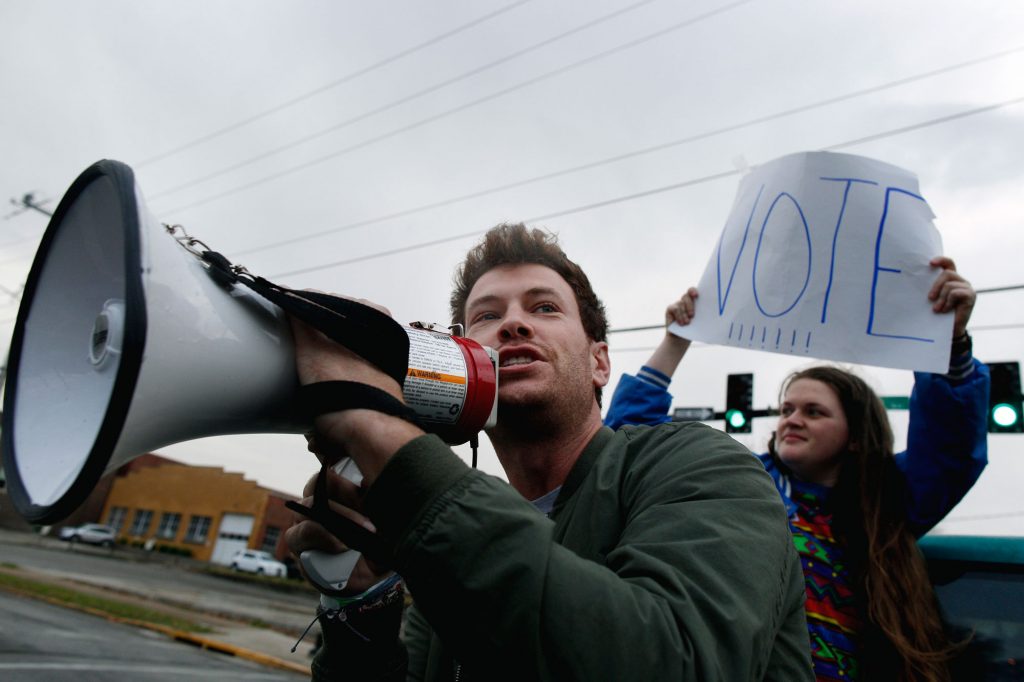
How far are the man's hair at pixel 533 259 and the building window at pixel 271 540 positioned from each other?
3864cm

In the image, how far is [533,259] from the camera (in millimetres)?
1982

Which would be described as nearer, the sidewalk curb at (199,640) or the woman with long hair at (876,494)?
the woman with long hair at (876,494)

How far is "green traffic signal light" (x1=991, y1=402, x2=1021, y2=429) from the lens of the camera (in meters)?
5.77

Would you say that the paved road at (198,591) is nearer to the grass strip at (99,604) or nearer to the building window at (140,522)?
the grass strip at (99,604)

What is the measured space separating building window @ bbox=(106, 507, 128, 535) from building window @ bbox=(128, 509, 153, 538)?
99 centimetres

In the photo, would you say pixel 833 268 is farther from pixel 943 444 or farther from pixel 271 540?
pixel 271 540

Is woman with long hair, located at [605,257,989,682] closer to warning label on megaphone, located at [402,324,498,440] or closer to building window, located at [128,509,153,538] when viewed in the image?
warning label on megaphone, located at [402,324,498,440]

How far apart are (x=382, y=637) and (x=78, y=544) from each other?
135 ft

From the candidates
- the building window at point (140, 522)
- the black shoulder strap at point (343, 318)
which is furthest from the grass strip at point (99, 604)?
the building window at point (140, 522)

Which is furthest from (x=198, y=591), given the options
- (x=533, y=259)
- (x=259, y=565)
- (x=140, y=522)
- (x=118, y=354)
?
(x=140, y=522)

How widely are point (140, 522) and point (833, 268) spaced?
152 feet

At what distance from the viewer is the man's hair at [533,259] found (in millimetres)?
2000

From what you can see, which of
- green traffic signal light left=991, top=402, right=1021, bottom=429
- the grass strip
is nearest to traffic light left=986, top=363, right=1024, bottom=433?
green traffic signal light left=991, top=402, right=1021, bottom=429

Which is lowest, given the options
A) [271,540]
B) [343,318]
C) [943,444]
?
[271,540]
